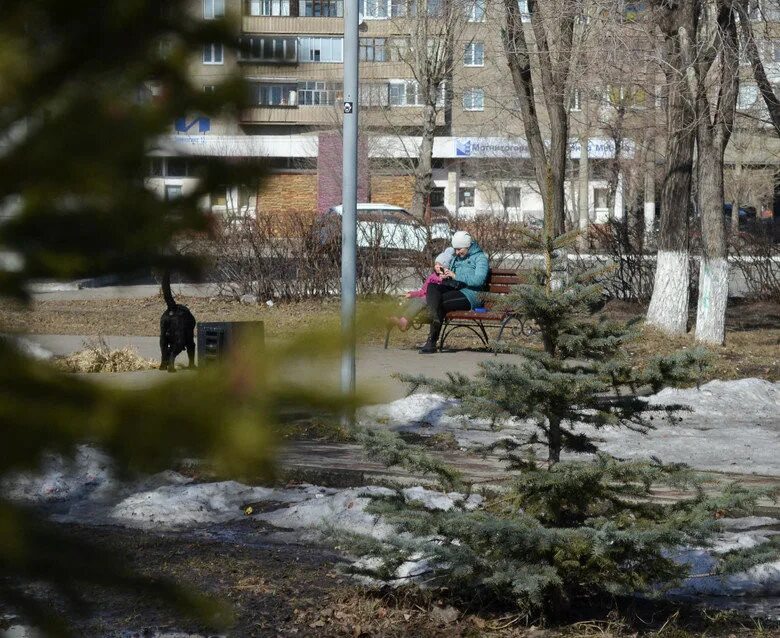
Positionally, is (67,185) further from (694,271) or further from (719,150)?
(694,271)

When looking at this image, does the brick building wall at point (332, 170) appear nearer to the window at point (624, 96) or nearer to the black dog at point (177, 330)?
the window at point (624, 96)

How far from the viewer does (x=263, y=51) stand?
0.94 m

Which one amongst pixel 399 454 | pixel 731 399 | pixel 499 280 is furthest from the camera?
pixel 499 280

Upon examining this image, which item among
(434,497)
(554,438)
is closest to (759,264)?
(434,497)

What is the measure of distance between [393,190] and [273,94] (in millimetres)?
46827

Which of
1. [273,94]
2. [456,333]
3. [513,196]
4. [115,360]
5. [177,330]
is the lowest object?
[456,333]

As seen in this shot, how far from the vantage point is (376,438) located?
13.2ft

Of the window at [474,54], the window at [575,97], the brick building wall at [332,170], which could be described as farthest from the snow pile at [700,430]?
the brick building wall at [332,170]

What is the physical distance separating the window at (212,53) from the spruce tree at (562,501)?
313cm

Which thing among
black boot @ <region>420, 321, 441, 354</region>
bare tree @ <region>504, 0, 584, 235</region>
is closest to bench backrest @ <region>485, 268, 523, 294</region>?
black boot @ <region>420, 321, 441, 354</region>

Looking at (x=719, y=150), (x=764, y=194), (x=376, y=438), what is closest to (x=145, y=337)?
(x=719, y=150)

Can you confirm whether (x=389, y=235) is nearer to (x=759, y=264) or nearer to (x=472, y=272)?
(x=472, y=272)

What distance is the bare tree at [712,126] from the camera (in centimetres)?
1205

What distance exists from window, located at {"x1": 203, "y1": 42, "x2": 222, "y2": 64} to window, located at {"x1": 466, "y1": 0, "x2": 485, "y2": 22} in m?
15.2
